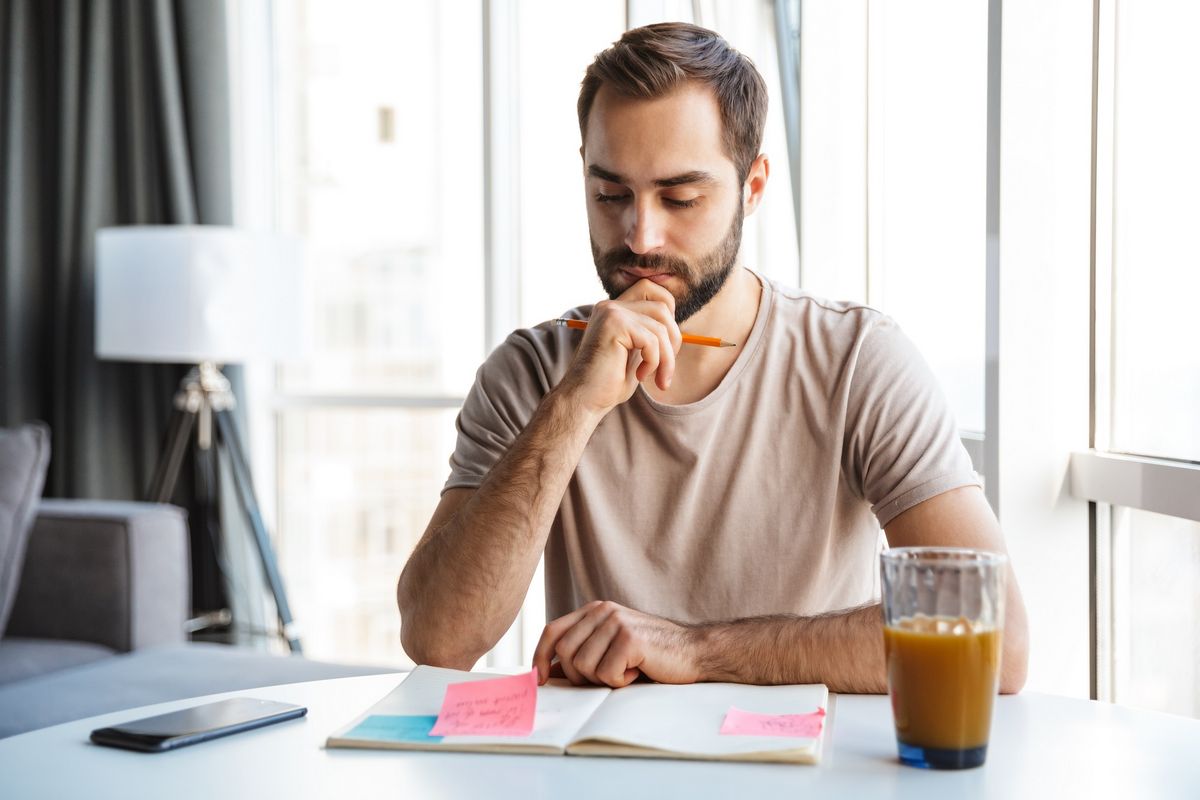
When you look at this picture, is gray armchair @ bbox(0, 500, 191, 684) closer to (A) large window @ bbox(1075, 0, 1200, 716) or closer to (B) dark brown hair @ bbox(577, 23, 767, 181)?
(B) dark brown hair @ bbox(577, 23, 767, 181)

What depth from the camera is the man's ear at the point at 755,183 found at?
1.69 metres

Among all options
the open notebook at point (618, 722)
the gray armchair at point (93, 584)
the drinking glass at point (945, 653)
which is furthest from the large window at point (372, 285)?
the drinking glass at point (945, 653)

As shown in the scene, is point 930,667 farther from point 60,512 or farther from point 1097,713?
point 60,512

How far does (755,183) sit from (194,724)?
43.5 inches

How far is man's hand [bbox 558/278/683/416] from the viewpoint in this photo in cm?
138

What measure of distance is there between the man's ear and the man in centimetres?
2

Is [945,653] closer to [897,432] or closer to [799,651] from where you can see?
[799,651]

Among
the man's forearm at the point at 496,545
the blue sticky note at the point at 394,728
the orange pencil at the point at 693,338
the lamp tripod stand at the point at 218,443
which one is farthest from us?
the lamp tripod stand at the point at 218,443

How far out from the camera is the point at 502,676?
105 cm

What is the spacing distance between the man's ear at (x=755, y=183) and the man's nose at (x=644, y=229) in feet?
0.65

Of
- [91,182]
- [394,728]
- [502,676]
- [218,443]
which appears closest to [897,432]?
[502,676]

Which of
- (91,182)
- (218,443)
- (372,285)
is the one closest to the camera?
(218,443)

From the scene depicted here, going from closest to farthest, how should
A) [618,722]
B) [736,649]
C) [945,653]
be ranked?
[945,653] < [618,722] < [736,649]

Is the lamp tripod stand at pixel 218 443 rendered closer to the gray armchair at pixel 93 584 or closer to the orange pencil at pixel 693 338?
the gray armchair at pixel 93 584
